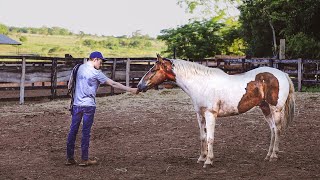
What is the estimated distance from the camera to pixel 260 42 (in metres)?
30.4

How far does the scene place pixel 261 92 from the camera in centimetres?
675

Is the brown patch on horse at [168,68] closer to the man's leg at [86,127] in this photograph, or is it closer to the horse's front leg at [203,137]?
the horse's front leg at [203,137]

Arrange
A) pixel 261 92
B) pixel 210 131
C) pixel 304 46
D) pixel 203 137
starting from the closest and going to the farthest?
pixel 210 131, pixel 203 137, pixel 261 92, pixel 304 46

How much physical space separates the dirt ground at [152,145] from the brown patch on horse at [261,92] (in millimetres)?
788

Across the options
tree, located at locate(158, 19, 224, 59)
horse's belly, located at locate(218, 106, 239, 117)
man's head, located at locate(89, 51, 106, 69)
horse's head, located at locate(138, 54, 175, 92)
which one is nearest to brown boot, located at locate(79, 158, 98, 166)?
horse's head, located at locate(138, 54, 175, 92)

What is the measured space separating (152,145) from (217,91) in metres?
1.84

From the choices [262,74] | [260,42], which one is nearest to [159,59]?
[262,74]

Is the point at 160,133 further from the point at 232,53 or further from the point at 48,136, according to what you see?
the point at 232,53

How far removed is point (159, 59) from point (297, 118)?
17.4 ft

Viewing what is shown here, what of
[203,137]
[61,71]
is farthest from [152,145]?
[61,71]

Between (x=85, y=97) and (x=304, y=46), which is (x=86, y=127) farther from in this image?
(x=304, y=46)

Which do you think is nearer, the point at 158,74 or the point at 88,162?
the point at 88,162

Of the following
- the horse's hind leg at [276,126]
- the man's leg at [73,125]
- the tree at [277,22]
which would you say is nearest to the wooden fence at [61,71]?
the tree at [277,22]

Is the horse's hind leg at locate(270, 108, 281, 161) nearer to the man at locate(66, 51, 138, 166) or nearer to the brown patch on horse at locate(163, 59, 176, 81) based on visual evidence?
the brown patch on horse at locate(163, 59, 176, 81)
